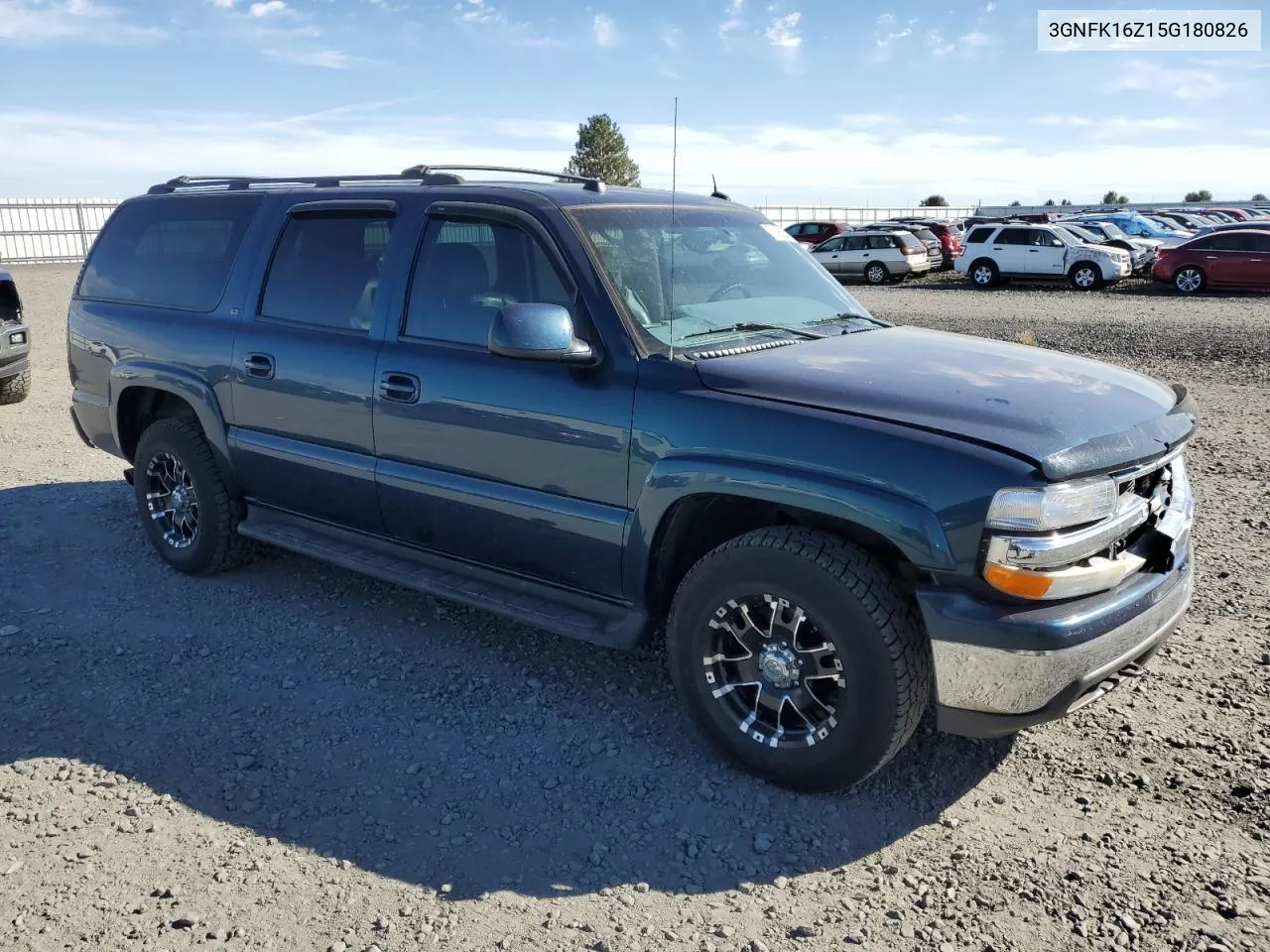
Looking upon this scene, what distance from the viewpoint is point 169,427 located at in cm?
521

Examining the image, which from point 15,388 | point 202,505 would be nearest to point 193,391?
point 202,505

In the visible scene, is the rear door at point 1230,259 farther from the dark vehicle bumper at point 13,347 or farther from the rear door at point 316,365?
the rear door at point 316,365

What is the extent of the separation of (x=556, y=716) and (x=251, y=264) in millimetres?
2689

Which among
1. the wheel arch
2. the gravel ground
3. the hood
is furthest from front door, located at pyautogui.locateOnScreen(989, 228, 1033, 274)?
the wheel arch

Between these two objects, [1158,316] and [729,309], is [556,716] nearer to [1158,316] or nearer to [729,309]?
[729,309]

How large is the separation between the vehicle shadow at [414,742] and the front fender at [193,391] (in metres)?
0.71

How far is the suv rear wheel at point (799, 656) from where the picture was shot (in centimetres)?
307

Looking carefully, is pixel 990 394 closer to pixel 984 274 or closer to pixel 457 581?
pixel 457 581

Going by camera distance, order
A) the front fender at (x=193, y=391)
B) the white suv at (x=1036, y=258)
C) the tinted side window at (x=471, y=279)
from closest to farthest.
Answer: the tinted side window at (x=471, y=279) → the front fender at (x=193, y=391) → the white suv at (x=1036, y=258)

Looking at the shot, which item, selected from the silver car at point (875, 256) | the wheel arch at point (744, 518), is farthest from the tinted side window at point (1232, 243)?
the wheel arch at point (744, 518)

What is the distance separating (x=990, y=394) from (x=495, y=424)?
5.86 feet

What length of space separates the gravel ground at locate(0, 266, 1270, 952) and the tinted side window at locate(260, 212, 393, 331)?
142 centimetres

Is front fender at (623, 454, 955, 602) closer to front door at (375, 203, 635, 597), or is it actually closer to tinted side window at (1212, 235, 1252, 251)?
front door at (375, 203, 635, 597)

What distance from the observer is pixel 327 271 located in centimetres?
464
